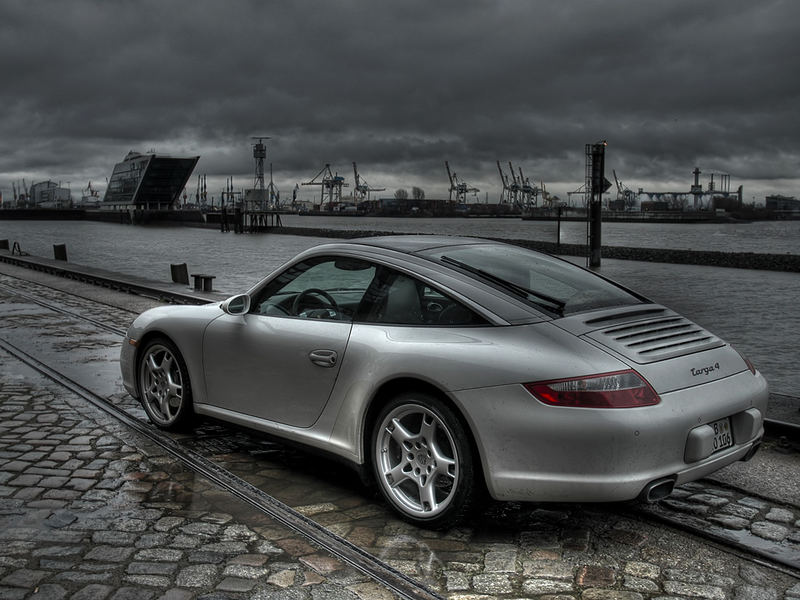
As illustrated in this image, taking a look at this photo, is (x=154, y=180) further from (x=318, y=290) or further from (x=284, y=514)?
(x=284, y=514)

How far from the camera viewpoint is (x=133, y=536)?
3.75 metres

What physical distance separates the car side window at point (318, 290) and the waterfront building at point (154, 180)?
158m

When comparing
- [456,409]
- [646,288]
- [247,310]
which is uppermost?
[247,310]

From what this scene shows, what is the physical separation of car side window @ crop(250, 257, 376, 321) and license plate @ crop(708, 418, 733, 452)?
183 cm

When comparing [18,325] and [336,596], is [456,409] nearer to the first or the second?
[336,596]

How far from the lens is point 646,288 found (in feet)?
73.2

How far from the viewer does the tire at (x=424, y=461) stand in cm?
354

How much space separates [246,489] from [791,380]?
21.4 ft

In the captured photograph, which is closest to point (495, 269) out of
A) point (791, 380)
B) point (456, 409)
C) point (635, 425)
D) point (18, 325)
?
point (456, 409)

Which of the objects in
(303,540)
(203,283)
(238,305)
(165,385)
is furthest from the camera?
(203,283)

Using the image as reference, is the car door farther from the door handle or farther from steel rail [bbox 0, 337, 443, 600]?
steel rail [bbox 0, 337, 443, 600]

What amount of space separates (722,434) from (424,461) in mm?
1349

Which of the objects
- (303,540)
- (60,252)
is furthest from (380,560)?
(60,252)

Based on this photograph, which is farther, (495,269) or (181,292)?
(181,292)
